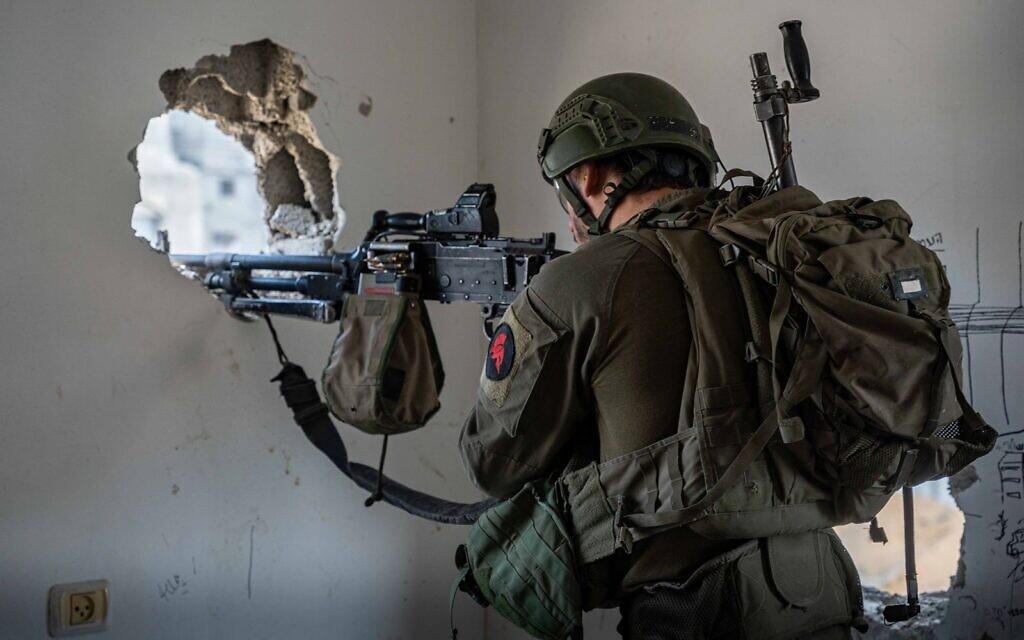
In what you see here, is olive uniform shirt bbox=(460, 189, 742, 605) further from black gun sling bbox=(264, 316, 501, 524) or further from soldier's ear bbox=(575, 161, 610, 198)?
black gun sling bbox=(264, 316, 501, 524)

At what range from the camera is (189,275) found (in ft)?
6.84

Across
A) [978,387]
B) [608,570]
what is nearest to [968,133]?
[978,387]

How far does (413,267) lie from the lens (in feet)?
5.89

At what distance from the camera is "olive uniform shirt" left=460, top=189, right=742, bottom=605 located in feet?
3.80

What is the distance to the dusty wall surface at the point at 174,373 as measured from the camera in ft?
5.95

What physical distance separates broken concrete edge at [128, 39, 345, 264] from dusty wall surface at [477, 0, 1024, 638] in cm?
82

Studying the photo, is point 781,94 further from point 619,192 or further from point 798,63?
point 619,192

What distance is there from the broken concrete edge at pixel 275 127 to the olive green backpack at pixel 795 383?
4.16 ft

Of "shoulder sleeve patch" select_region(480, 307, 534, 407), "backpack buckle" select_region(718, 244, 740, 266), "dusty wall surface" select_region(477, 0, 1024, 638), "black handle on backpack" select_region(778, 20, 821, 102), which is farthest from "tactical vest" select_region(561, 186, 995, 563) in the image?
"dusty wall surface" select_region(477, 0, 1024, 638)

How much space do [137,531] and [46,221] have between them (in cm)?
65

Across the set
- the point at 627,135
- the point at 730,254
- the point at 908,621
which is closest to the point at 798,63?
the point at 627,135

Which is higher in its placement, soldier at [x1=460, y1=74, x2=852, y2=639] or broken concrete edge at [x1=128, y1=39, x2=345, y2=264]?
broken concrete edge at [x1=128, y1=39, x2=345, y2=264]

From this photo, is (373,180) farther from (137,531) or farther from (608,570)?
(608,570)

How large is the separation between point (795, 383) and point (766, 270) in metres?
0.13
